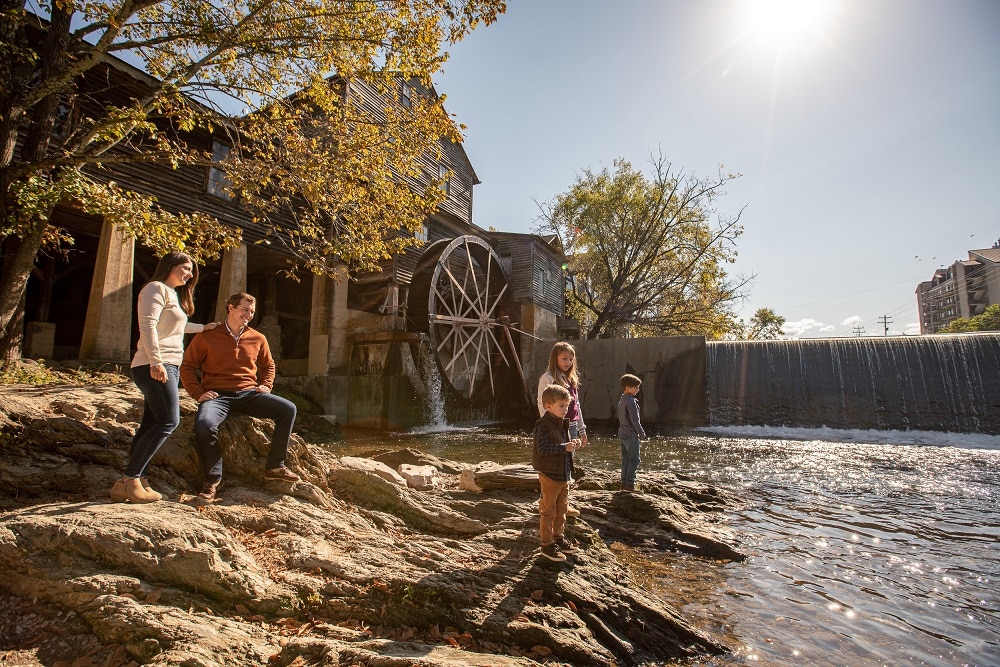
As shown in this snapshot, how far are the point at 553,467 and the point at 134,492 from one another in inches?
91.8

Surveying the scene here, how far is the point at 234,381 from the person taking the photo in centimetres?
309

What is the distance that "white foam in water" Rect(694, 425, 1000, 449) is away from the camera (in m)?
9.58

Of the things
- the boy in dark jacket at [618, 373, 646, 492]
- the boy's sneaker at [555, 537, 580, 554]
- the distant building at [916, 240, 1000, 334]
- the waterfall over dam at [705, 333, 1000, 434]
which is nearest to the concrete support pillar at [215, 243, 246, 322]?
the boy in dark jacket at [618, 373, 646, 492]

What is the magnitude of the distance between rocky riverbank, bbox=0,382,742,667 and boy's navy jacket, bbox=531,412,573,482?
0.49 metres

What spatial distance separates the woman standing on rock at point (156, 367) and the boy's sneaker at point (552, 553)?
7.33 ft

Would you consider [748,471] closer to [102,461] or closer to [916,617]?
[916,617]

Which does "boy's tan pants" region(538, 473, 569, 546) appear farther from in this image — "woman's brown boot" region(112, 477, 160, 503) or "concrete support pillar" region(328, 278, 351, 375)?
"concrete support pillar" region(328, 278, 351, 375)

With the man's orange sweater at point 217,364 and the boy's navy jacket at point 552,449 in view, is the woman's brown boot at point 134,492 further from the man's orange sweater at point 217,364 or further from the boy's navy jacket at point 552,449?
the boy's navy jacket at point 552,449

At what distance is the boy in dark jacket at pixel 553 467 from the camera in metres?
3.04

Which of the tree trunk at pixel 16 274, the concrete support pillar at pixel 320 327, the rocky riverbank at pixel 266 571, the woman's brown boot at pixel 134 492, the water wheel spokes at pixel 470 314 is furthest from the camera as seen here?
the water wheel spokes at pixel 470 314

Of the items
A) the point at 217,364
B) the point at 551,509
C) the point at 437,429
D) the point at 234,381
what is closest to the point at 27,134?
the point at 217,364

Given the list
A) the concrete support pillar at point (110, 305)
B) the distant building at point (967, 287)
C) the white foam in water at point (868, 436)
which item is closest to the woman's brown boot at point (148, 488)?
the concrete support pillar at point (110, 305)

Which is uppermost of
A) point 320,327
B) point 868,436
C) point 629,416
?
point 320,327

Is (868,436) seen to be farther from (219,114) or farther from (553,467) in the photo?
(219,114)
